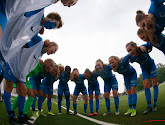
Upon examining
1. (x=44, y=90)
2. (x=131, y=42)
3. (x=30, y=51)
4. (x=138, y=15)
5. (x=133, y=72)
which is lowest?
(x=44, y=90)

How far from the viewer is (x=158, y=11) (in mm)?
2904

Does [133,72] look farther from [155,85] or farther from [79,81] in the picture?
[79,81]

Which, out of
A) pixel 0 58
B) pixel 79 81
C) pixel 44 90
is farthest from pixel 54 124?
pixel 79 81

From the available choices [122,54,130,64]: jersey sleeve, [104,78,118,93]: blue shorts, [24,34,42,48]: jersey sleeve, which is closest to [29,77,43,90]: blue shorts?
[24,34,42,48]: jersey sleeve

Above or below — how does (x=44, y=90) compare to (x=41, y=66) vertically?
below

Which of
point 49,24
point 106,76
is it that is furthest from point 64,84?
point 49,24

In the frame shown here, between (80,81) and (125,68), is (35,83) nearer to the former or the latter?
(80,81)

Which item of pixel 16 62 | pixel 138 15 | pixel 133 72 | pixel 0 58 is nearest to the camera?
Result: pixel 0 58

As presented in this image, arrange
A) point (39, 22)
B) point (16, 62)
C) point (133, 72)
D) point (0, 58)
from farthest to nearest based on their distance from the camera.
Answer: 1. point (133, 72)
2. point (16, 62)
3. point (39, 22)
4. point (0, 58)

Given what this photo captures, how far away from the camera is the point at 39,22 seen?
2252 millimetres

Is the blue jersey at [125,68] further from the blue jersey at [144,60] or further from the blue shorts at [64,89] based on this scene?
the blue shorts at [64,89]

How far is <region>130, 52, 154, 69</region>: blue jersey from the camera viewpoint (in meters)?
4.04

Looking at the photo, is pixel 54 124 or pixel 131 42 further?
pixel 131 42

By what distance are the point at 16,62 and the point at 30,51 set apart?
43 cm
